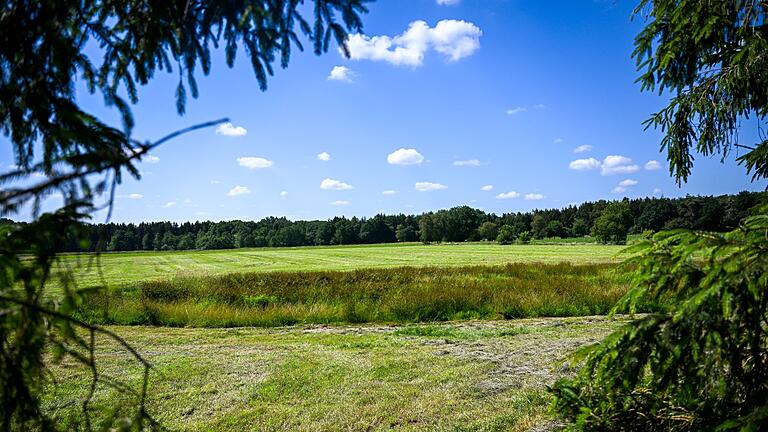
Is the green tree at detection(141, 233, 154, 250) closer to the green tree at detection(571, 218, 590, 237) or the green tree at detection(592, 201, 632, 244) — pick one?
the green tree at detection(592, 201, 632, 244)

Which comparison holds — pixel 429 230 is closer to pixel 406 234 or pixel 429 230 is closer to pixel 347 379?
pixel 406 234

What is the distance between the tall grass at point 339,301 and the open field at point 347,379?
2.53 m

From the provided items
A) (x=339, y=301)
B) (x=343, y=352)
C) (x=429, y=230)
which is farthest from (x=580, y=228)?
(x=343, y=352)

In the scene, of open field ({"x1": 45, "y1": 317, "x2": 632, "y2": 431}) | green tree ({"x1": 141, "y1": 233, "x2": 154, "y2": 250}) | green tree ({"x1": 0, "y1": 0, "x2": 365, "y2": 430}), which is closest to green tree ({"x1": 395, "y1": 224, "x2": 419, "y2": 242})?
green tree ({"x1": 141, "y1": 233, "x2": 154, "y2": 250})

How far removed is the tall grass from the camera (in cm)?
1191

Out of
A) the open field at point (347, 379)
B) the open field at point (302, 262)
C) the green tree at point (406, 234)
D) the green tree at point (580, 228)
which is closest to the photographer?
the open field at point (347, 379)

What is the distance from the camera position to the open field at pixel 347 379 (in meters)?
4.58

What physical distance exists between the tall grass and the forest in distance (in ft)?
227

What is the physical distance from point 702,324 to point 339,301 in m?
12.1

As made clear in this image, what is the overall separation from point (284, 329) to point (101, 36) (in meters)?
9.62

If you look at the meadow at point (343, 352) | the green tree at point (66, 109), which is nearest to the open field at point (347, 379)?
the meadow at point (343, 352)

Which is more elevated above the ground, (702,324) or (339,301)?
(702,324)

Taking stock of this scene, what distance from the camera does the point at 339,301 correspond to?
1356cm

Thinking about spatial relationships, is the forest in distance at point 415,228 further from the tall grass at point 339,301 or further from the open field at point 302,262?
the tall grass at point 339,301
